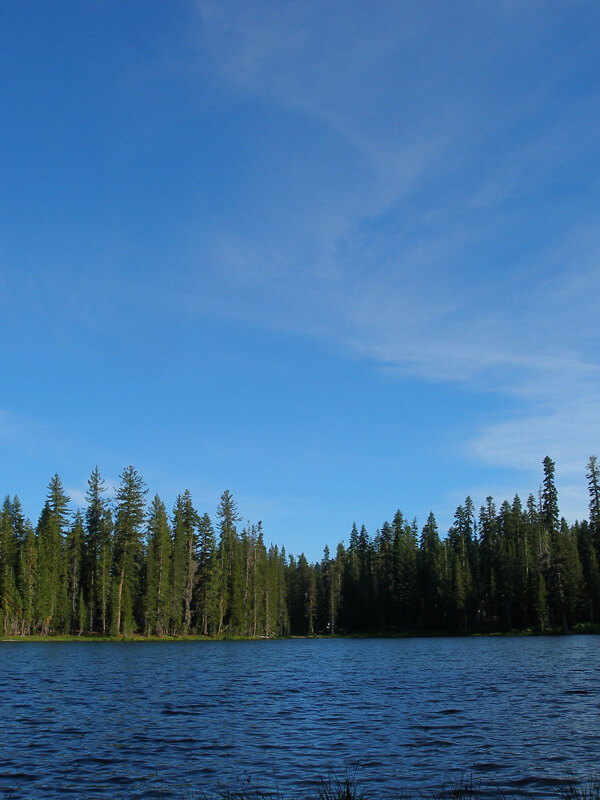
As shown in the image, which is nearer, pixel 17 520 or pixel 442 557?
pixel 17 520

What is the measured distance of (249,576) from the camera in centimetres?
13225

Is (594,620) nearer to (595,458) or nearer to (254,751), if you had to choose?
(595,458)

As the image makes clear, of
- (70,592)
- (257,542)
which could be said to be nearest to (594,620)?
(257,542)

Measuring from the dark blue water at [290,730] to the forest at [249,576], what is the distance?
55864mm

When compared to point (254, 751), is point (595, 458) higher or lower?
higher

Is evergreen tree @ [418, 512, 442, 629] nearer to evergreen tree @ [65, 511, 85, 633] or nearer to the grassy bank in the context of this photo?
the grassy bank

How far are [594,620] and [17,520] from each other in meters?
101

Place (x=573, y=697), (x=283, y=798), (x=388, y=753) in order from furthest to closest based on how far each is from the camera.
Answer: (x=573, y=697) < (x=388, y=753) < (x=283, y=798)

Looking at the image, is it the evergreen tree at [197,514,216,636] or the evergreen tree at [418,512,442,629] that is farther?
the evergreen tree at [418,512,442,629]

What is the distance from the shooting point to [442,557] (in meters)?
149

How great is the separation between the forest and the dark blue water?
5586 cm

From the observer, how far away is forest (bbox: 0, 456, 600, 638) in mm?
104375

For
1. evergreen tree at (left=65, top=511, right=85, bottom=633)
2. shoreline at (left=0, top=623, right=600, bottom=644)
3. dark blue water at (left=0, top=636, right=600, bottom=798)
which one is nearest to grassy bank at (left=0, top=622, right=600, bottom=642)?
shoreline at (left=0, top=623, right=600, bottom=644)

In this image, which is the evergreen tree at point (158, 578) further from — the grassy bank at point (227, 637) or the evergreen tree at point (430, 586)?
the evergreen tree at point (430, 586)
